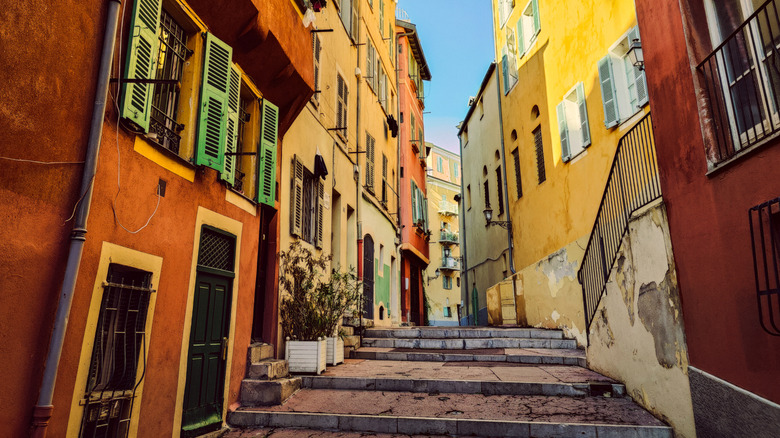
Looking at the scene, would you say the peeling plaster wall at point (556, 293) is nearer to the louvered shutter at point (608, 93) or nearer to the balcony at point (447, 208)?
the louvered shutter at point (608, 93)

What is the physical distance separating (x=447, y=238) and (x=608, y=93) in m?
35.4

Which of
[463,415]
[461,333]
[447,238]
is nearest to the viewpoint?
[463,415]

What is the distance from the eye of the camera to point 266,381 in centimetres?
662

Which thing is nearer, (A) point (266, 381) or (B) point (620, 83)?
(A) point (266, 381)

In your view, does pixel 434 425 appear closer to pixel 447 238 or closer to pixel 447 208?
pixel 447 238

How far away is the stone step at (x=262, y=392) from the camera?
649 cm

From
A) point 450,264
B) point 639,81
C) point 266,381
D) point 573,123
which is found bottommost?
point 266,381

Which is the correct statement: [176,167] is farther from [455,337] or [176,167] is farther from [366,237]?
[366,237]

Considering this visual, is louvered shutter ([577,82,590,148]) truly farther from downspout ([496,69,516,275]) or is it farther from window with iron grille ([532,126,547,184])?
downspout ([496,69,516,275])

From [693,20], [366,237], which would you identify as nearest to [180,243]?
[693,20]

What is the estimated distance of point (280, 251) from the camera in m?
7.88

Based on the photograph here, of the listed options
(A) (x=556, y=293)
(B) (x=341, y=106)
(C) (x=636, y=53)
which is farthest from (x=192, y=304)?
(C) (x=636, y=53)

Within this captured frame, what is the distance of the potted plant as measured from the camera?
25.4ft

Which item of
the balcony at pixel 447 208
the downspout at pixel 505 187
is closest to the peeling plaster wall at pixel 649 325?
the downspout at pixel 505 187
